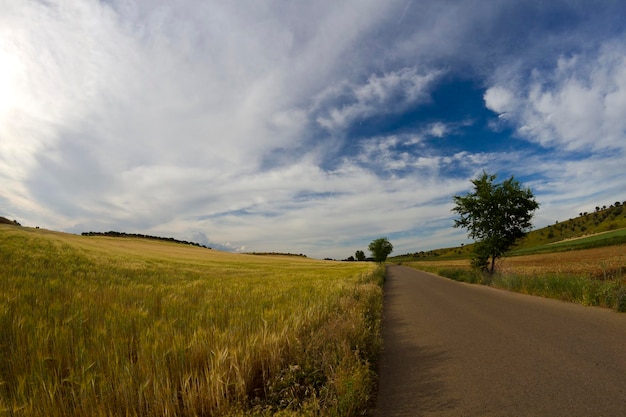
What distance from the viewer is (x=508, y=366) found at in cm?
508

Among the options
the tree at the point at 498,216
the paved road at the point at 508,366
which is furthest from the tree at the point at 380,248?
the paved road at the point at 508,366

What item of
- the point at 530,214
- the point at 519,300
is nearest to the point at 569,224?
the point at 530,214

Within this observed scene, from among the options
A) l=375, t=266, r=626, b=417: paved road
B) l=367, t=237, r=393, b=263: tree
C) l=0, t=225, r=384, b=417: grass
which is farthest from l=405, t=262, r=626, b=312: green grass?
l=367, t=237, r=393, b=263: tree

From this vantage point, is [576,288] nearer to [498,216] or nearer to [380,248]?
[498,216]

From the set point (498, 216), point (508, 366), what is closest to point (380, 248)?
point (498, 216)

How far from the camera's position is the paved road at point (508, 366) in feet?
12.4

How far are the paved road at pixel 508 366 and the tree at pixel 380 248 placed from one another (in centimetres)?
10753

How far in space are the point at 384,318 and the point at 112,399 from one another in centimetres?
919

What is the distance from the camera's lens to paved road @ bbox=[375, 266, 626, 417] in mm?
3787

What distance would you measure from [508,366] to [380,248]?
112m

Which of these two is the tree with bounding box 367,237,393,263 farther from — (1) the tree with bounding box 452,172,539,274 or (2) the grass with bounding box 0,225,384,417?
(2) the grass with bounding box 0,225,384,417

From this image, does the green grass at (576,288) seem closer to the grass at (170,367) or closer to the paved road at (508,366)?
the paved road at (508,366)

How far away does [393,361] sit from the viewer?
5.86 meters

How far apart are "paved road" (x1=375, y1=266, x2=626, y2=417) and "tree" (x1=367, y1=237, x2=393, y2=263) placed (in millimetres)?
107531
